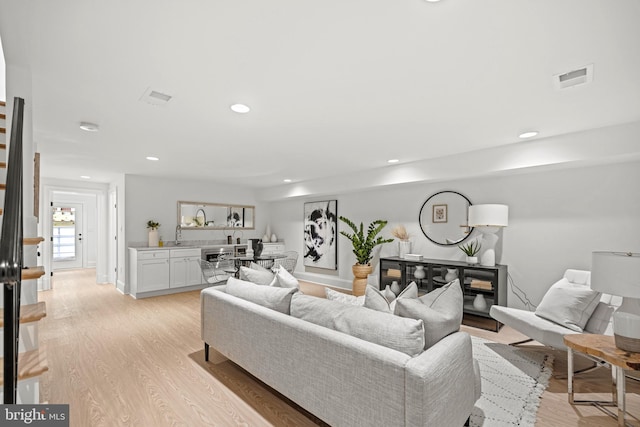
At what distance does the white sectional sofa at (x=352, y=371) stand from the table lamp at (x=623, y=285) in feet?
3.41

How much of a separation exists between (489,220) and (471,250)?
26.7 inches

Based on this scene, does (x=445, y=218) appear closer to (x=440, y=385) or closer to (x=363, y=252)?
(x=363, y=252)

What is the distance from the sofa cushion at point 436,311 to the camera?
179 centimetres

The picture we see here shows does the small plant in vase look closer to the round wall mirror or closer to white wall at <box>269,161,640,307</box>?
white wall at <box>269,161,640,307</box>

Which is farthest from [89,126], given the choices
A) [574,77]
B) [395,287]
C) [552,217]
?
[552,217]

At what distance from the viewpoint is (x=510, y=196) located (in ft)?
14.1

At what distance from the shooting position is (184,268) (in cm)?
602

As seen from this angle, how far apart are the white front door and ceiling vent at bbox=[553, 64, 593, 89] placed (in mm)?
11324

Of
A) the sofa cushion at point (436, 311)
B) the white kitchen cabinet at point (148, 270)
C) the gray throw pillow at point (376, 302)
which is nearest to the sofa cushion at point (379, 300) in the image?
the gray throw pillow at point (376, 302)

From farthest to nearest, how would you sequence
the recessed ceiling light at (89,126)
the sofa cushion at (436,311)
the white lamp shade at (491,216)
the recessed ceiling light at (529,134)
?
the white lamp shade at (491,216) < the recessed ceiling light at (529,134) < the recessed ceiling light at (89,126) < the sofa cushion at (436,311)

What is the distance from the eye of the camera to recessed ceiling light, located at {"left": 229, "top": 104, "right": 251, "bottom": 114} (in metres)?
2.58

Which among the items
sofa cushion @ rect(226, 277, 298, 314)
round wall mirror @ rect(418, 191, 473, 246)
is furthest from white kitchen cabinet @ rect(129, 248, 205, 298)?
round wall mirror @ rect(418, 191, 473, 246)

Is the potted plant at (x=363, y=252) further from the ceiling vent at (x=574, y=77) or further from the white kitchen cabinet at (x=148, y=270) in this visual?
the ceiling vent at (x=574, y=77)

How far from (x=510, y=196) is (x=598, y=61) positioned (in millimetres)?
2649
